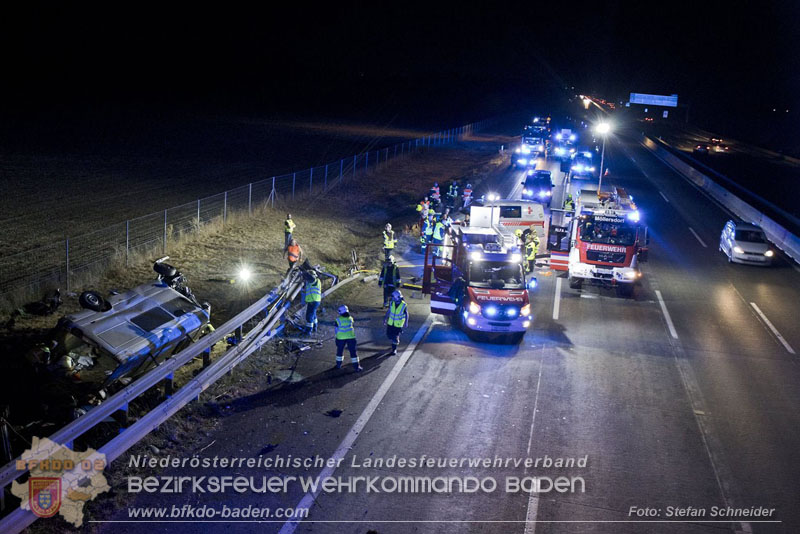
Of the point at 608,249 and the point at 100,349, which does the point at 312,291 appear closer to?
the point at 100,349

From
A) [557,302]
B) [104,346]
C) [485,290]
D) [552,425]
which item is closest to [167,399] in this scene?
[104,346]

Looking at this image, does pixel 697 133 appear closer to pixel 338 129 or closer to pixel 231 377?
pixel 338 129

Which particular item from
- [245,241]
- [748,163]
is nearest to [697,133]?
[748,163]

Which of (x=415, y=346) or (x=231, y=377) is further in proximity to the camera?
(x=415, y=346)

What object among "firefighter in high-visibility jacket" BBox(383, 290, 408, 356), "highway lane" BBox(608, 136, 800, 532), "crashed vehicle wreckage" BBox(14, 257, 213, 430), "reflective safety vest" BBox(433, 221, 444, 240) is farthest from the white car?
"crashed vehicle wreckage" BBox(14, 257, 213, 430)

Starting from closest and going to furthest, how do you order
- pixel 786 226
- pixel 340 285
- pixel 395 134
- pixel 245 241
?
1. pixel 340 285
2. pixel 245 241
3. pixel 786 226
4. pixel 395 134

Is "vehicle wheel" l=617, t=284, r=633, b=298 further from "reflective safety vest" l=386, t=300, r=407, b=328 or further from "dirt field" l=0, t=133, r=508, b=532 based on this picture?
"reflective safety vest" l=386, t=300, r=407, b=328

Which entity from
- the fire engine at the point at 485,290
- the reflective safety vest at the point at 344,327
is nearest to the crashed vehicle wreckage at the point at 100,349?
the reflective safety vest at the point at 344,327

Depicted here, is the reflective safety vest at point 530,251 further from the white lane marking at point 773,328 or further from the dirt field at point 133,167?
the dirt field at point 133,167

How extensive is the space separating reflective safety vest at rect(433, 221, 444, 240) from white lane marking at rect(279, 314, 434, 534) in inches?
226

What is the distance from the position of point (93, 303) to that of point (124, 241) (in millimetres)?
9516

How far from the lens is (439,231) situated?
848 inches

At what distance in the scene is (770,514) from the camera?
29.3ft

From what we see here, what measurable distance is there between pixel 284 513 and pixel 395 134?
212 feet
